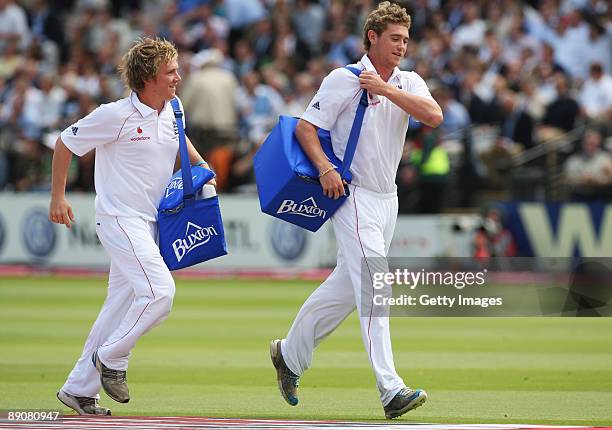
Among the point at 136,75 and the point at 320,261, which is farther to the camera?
the point at 320,261

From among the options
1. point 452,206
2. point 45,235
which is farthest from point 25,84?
point 452,206

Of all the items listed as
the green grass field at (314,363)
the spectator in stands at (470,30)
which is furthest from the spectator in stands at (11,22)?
the green grass field at (314,363)

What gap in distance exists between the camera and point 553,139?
20906 mm

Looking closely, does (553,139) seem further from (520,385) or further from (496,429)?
(496,429)

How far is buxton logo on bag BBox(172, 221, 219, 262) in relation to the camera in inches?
342

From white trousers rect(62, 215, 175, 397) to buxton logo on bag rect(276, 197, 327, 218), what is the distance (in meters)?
0.88

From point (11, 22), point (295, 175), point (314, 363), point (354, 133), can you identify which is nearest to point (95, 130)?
point (295, 175)

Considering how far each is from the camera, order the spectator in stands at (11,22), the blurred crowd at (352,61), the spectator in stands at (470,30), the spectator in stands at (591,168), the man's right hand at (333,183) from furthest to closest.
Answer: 1. the spectator in stands at (11,22)
2. the spectator in stands at (470,30)
3. the blurred crowd at (352,61)
4. the spectator in stands at (591,168)
5. the man's right hand at (333,183)

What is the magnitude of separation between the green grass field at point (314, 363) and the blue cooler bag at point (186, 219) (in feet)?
3.43

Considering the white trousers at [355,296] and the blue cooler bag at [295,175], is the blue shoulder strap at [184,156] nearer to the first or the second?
the blue cooler bag at [295,175]

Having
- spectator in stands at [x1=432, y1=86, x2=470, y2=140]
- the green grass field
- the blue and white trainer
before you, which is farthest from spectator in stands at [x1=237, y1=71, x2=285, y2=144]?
the blue and white trainer

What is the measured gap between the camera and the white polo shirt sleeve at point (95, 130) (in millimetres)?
8500

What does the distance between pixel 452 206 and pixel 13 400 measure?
42.4ft

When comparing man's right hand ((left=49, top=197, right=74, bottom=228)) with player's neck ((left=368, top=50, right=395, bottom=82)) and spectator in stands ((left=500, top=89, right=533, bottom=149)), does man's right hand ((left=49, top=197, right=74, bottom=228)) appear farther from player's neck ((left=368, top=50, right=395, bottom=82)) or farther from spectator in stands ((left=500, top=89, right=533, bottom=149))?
spectator in stands ((left=500, top=89, right=533, bottom=149))
